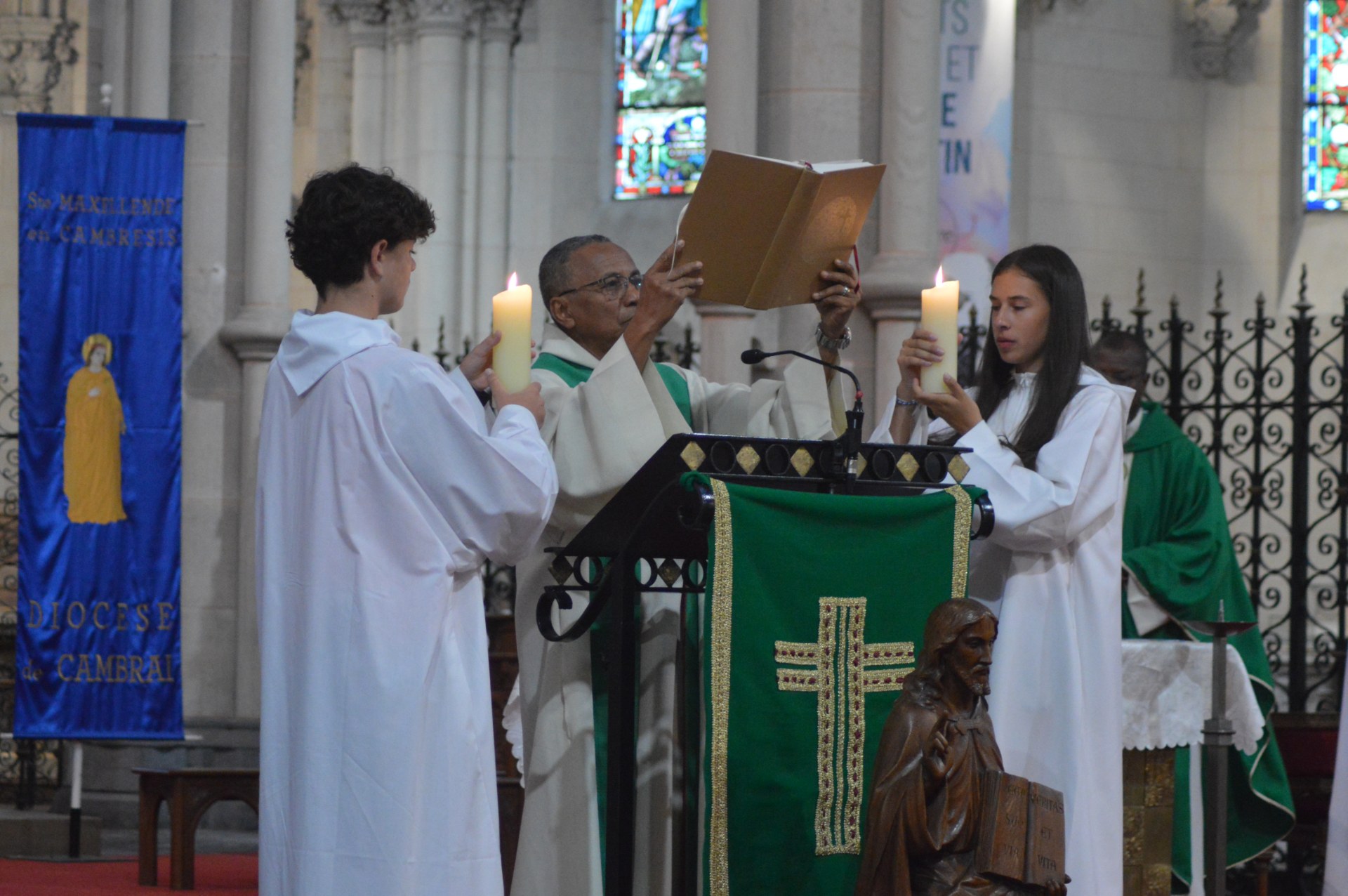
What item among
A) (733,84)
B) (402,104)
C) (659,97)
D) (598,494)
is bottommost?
(598,494)

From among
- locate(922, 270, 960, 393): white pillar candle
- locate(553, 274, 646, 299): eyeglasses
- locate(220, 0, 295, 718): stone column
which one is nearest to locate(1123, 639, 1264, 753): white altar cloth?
locate(922, 270, 960, 393): white pillar candle

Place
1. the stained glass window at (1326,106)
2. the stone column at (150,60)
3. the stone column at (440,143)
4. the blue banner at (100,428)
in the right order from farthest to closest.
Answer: the stone column at (440,143) → the stained glass window at (1326,106) → the stone column at (150,60) → the blue banner at (100,428)

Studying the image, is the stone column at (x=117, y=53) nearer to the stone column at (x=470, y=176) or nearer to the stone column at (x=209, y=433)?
the stone column at (x=209, y=433)

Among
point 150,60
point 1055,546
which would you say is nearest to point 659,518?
point 1055,546

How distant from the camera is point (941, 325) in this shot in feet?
12.8

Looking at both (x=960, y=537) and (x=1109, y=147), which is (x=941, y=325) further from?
(x=1109, y=147)

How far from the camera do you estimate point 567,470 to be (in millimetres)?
4086

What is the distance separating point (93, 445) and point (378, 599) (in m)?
4.76

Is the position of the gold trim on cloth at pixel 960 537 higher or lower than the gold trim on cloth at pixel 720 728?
higher

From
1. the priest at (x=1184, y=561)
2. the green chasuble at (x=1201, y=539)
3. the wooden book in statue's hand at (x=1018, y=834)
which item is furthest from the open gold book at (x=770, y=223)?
the green chasuble at (x=1201, y=539)

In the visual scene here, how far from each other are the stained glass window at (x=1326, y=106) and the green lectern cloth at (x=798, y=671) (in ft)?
30.5

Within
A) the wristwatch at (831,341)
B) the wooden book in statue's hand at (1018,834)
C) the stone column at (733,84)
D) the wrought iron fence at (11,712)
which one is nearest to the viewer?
the wooden book in statue's hand at (1018,834)

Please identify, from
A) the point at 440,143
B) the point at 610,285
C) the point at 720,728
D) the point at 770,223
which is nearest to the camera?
the point at 720,728

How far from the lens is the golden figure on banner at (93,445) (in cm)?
772
